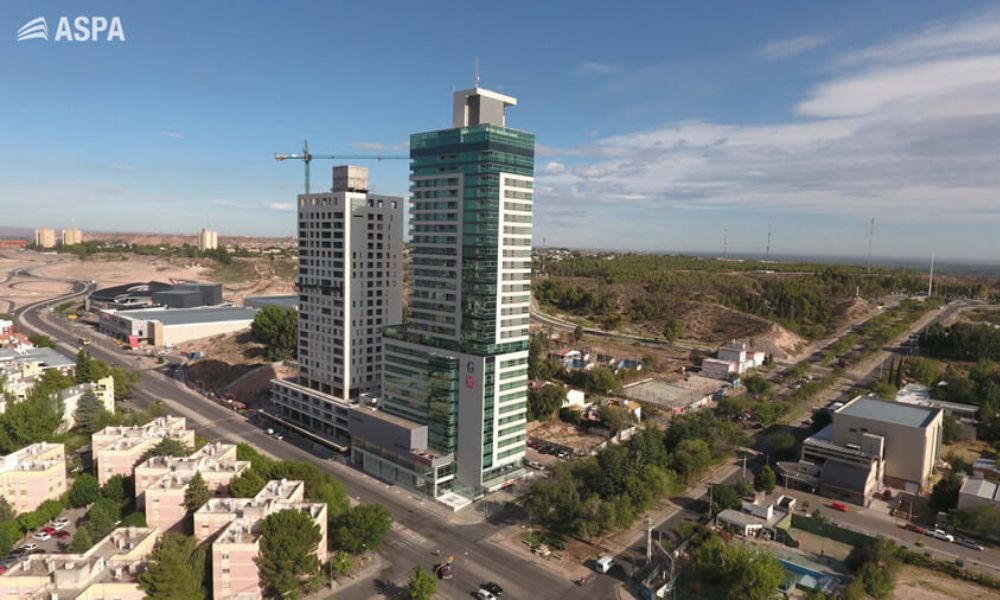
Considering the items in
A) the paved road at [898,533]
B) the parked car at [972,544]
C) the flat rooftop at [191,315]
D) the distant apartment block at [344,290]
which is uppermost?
the distant apartment block at [344,290]

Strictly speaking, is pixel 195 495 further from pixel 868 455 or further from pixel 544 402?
pixel 868 455

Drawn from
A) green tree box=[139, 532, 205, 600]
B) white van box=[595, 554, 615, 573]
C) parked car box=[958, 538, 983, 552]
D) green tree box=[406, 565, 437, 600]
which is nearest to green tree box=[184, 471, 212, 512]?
green tree box=[139, 532, 205, 600]

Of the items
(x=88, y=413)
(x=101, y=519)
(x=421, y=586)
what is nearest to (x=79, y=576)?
(x=101, y=519)

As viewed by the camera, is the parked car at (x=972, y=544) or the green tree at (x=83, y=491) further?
the green tree at (x=83, y=491)

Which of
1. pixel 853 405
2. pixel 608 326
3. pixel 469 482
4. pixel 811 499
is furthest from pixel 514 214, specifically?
pixel 608 326

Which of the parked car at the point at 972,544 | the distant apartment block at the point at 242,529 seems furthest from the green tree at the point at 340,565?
the parked car at the point at 972,544

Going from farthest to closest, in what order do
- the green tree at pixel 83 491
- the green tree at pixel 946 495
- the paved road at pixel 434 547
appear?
the green tree at pixel 946 495 → the green tree at pixel 83 491 → the paved road at pixel 434 547

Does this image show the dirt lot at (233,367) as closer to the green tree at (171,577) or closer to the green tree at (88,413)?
the green tree at (88,413)
